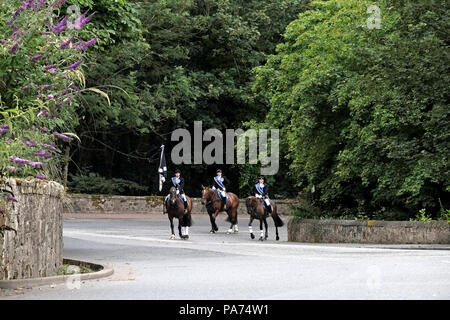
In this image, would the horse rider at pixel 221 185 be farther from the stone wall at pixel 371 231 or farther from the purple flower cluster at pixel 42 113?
the purple flower cluster at pixel 42 113

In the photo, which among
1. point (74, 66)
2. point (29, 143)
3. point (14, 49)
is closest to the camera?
point (29, 143)

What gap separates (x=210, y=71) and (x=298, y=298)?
50.0 meters

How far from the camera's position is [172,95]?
5612 cm

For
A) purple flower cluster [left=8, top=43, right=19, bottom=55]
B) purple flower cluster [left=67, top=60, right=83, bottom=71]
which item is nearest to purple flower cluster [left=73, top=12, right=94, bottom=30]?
purple flower cluster [left=67, top=60, right=83, bottom=71]

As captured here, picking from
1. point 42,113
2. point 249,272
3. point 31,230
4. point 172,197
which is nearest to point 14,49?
point 42,113

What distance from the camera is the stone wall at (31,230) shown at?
52.9ft

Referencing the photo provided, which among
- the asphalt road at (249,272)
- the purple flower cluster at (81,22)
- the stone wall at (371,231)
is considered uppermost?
the purple flower cluster at (81,22)

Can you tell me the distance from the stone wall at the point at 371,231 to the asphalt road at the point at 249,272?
1.88 metres

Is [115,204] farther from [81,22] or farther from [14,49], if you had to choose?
[14,49]

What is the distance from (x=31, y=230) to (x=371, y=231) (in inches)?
643

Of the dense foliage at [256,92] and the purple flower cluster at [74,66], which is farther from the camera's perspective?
the dense foliage at [256,92]

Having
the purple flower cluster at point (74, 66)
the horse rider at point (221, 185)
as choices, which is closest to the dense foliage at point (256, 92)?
the purple flower cluster at point (74, 66)

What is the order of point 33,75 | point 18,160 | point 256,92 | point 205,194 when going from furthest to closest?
1. point 256,92
2. point 205,194
3. point 33,75
4. point 18,160

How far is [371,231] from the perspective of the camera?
31.6 meters
